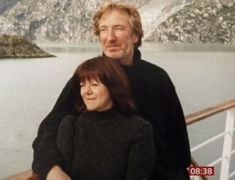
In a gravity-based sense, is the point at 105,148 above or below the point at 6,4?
below

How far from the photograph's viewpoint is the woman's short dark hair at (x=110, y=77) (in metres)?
1.37

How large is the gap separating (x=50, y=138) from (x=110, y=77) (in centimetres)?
24

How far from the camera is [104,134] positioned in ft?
4.46

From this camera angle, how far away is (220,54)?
4572 inches

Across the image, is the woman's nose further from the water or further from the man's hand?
the water

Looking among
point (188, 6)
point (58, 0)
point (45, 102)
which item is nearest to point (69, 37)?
point (58, 0)

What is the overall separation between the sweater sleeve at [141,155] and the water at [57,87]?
29.6 meters

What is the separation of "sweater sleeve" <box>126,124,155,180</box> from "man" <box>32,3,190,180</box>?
0.16 metres

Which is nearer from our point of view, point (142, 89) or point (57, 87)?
point (142, 89)

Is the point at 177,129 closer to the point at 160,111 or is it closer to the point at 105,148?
the point at 160,111

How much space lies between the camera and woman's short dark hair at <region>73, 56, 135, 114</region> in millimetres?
1373

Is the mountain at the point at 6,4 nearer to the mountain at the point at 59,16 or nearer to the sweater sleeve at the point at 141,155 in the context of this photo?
the mountain at the point at 59,16
